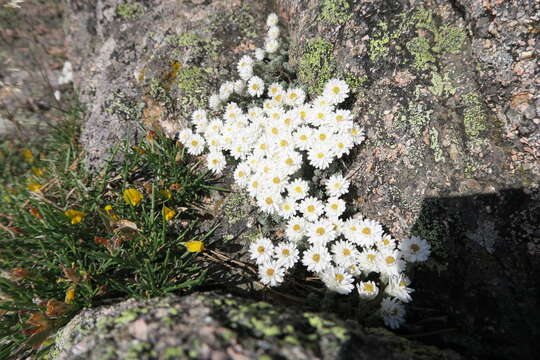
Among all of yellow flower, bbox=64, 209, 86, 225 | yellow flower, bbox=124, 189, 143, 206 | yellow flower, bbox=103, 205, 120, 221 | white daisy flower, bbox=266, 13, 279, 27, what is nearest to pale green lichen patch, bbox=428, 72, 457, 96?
white daisy flower, bbox=266, 13, 279, 27

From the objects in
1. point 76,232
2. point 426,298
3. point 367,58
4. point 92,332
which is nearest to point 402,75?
point 367,58

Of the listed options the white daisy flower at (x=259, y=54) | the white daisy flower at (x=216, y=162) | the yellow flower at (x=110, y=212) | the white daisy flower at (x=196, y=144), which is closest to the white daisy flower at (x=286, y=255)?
the white daisy flower at (x=216, y=162)

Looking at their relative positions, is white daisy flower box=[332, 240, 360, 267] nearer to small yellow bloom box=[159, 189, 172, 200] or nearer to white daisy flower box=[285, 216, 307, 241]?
white daisy flower box=[285, 216, 307, 241]

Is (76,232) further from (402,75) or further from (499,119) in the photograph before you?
(499,119)

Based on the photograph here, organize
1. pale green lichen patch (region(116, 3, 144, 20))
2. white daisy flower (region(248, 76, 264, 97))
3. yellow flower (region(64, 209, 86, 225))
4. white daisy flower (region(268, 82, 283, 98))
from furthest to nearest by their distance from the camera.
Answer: pale green lichen patch (region(116, 3, 144, 20)) → white daisy flower (region(248, 76, 264, 97)) → white daisy flower (region(268, 82, 283, 98)) → yellow flower (region(64, 209, 86, 225))

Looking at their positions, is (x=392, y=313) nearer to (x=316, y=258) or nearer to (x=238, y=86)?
(x=316, y=258)

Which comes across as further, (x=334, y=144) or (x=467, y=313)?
(x=334, y=144)
